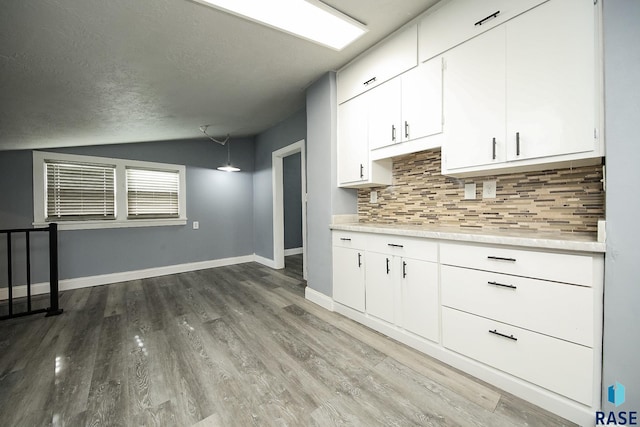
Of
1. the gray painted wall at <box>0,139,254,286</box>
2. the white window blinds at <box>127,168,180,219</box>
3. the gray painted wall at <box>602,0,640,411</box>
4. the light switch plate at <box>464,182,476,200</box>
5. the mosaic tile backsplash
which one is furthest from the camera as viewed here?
the white window blinds at <box>127,168,180,219</box>

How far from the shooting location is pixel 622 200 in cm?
119

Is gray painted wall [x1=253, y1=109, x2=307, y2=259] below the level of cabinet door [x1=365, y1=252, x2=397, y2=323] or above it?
above

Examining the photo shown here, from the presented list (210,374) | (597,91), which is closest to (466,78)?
(597,91)

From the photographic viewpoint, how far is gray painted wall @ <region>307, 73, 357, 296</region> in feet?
9.35

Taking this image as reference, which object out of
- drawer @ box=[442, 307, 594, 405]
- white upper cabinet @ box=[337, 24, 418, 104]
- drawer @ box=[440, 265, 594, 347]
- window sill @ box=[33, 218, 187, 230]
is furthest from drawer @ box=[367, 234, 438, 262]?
window sill @ box=[33, 218, 187, 230]

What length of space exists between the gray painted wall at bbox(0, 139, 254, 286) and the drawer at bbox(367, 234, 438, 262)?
12.1ft

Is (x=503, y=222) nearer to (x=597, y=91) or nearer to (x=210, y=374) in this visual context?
(x=597, y=91)

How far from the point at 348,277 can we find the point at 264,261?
9.64 feet

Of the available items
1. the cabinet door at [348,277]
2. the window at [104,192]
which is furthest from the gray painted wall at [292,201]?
the cabinet door at [348,277]

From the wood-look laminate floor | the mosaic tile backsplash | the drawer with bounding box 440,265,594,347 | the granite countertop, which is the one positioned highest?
the mosaic tile backsplash

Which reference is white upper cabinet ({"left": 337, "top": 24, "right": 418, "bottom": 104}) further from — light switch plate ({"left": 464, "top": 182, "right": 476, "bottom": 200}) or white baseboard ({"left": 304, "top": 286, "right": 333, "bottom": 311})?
white baseboard ({"left": 304, "top": 286, "right": 333, "bottom": 311})

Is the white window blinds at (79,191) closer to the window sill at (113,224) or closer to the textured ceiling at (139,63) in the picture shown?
the window sill at (113,224)

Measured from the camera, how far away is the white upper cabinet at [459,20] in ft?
5.12

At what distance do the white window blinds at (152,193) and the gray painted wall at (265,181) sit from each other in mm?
1501
